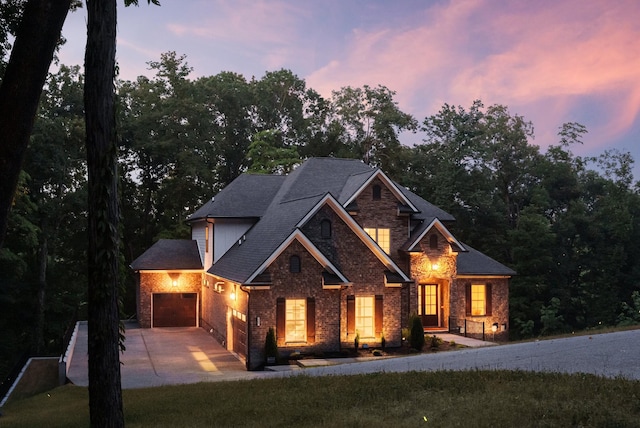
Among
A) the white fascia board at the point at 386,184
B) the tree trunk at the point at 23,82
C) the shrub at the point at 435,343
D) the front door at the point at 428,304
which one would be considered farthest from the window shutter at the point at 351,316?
the tree trunk at the point at 23,82

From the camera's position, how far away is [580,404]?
8.77 m

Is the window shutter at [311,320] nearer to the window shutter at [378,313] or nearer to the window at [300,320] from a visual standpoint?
the window at [300,320]

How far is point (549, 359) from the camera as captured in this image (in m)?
14.1

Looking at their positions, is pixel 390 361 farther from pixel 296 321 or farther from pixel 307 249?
pixel 307 249

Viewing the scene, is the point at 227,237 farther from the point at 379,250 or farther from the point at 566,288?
the point at 566,288

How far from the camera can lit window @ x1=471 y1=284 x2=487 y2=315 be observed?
2861 centimetres

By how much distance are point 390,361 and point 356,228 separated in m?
6.57

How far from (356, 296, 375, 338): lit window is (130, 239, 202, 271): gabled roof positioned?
11.0 m

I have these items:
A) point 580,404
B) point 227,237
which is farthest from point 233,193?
point 580,404

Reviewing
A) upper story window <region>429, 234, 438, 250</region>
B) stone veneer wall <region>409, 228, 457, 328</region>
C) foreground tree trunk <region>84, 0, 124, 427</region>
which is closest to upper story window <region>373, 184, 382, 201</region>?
stone veneer wall <region>409, 228, 457, 328</region>

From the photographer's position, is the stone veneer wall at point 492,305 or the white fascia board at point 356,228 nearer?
the white fascia board at point 356,228

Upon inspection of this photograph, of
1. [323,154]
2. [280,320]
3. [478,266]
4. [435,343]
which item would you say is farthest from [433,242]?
[323,154]

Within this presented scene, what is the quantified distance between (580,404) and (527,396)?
2.95ft

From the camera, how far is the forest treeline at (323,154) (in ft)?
109
